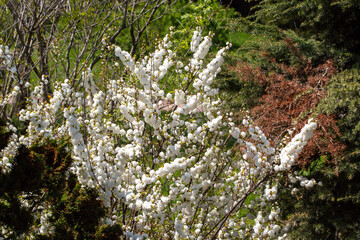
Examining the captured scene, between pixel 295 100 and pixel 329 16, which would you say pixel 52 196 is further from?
pixel 329 16

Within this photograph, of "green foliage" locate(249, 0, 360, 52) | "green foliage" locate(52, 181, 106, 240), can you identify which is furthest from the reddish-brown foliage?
"green foliage" locate(52, 181, 106, 240)

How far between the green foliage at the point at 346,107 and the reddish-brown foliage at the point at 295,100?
8 cm

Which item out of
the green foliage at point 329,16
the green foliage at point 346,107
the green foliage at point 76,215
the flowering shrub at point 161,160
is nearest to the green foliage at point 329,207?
the green foliage at point 346,107

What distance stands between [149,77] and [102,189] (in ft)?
2.83

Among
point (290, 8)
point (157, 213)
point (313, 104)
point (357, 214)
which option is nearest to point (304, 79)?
point (313, 104)

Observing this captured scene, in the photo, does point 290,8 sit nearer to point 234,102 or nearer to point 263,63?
point 263,63

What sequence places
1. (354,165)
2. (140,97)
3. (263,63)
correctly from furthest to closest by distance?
(263,63)
(354,165)
(140,97)

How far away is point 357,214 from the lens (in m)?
3.47

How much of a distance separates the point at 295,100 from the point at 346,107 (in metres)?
0.41

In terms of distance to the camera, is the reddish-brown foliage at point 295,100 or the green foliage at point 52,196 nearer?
the green foliage at point 52,196

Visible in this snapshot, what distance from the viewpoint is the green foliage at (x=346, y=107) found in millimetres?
3236

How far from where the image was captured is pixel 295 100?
3.54 m

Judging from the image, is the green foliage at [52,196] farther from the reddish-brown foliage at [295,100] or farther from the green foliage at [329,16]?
the green foliage at [329,16]

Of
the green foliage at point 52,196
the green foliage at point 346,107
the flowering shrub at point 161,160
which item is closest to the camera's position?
the green foliage at point 52,196
